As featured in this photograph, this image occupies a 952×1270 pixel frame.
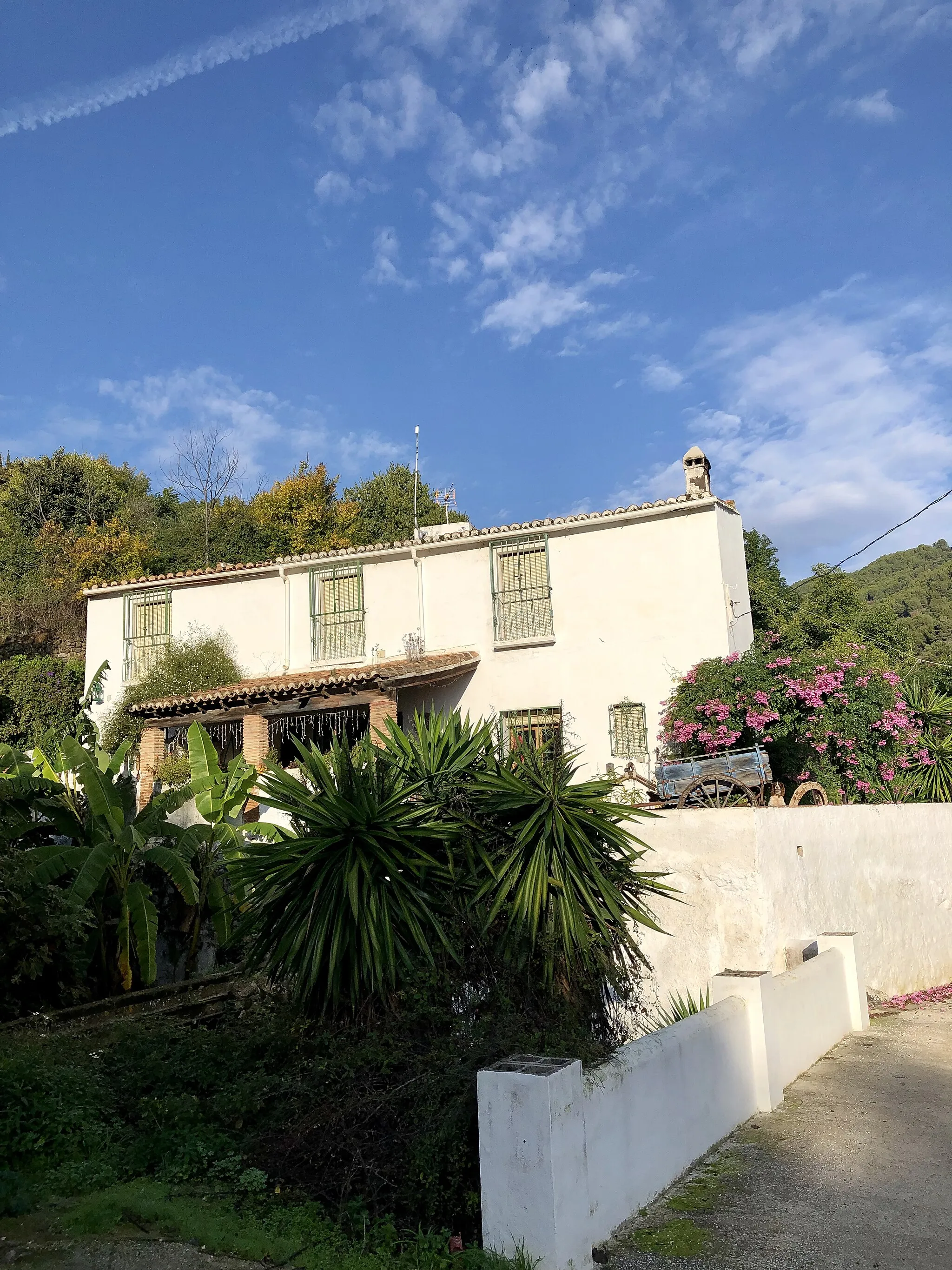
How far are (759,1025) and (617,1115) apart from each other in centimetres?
252

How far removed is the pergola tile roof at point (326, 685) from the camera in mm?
16297

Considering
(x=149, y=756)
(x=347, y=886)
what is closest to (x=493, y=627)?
(x=149, y=756)

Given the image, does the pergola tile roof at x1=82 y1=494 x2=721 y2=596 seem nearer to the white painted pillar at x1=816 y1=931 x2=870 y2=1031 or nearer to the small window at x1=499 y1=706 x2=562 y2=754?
the small window at x1=499 y1=706 x2=562 y2=754

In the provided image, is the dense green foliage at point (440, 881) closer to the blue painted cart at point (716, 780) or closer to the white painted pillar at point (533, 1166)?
the white painted pillar at point (533, 1166)

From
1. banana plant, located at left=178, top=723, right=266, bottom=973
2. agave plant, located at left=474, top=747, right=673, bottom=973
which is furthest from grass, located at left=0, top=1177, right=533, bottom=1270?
banana plant, located at left=178, top=723, right=266, bottom=973

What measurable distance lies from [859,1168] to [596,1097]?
2168 mm

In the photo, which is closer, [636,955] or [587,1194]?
[587,1194]

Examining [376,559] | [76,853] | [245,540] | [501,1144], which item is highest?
[245,540]

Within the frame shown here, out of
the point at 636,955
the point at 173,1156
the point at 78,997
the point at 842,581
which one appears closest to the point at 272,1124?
the point at 173,1156

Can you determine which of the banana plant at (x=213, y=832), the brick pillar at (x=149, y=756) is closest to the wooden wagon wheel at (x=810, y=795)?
the banana plant at (x=213, y=832)

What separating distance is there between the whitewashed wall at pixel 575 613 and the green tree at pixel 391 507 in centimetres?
1297

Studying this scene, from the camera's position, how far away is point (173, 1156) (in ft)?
17.7

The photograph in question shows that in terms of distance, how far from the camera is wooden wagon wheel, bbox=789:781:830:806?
37.1 ft

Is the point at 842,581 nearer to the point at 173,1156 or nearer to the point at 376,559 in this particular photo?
the point at 376,559
